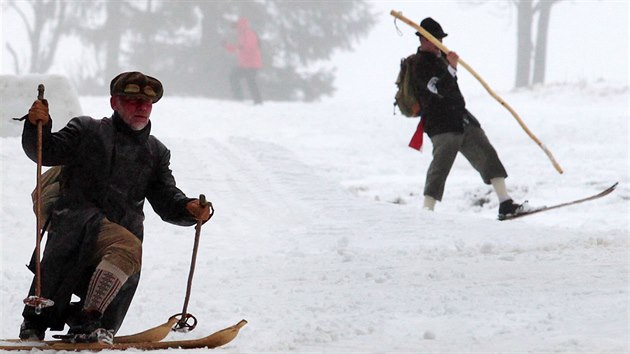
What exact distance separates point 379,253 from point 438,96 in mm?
1565

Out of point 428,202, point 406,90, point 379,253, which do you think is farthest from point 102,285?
point 428,202

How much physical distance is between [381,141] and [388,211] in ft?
26.8

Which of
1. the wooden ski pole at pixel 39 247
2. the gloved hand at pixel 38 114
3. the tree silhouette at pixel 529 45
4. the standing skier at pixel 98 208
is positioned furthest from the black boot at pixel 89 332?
the tree silhouette at pixel 529 45

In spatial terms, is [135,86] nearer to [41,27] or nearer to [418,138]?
[418,138]

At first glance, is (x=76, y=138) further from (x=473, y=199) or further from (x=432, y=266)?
(x=473, y=199)

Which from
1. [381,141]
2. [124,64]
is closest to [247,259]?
[381,141]

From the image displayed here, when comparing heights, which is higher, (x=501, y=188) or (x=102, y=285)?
(x=501, y=188)

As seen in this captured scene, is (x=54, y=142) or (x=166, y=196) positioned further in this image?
(x=166, y=196)

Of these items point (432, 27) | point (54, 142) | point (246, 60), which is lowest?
point (54, 142)

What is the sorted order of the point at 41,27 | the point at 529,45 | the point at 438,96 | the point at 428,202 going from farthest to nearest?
the point at 41,27 < the point at 529,45 < the point at 428,202 < the point at 438,96

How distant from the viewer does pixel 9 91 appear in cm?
1225

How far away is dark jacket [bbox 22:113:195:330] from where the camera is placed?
4.79 metres

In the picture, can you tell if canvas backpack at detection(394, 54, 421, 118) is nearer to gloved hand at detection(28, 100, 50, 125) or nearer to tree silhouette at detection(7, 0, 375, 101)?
gloved hand at detection(28, 100, 50, 125)

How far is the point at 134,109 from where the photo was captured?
4.85 metres
